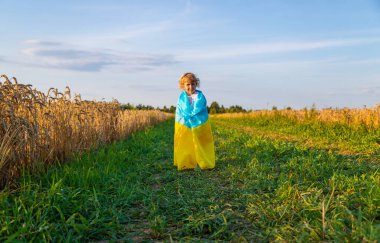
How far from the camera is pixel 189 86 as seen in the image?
303 inches

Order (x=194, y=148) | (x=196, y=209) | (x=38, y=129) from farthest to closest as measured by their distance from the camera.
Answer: (x=194, y=148) → (x=38, y=129) → (x=196, y=209)

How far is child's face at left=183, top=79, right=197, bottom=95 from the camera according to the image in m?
7.67

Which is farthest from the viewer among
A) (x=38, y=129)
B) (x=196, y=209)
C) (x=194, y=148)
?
(x=194, y=148)

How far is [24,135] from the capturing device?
5.43m

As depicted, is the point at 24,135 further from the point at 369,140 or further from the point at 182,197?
the point at 369,140

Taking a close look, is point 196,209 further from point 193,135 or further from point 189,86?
point 189,86

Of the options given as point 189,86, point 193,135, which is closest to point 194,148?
point 193,135

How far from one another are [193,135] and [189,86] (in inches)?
41.3

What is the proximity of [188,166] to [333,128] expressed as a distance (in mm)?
11295

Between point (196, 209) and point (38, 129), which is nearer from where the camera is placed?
point (196, 209)

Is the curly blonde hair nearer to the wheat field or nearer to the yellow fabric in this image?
the yellow fabric

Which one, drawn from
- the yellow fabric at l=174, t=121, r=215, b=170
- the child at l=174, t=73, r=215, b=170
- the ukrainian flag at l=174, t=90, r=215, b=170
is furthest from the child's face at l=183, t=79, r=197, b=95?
the yellow fabric at l=174, t=121, r=215, b=170

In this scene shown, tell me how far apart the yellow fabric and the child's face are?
0.74 metres

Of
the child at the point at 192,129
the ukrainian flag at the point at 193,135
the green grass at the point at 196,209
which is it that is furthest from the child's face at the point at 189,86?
the green grass at the point at 196,209
